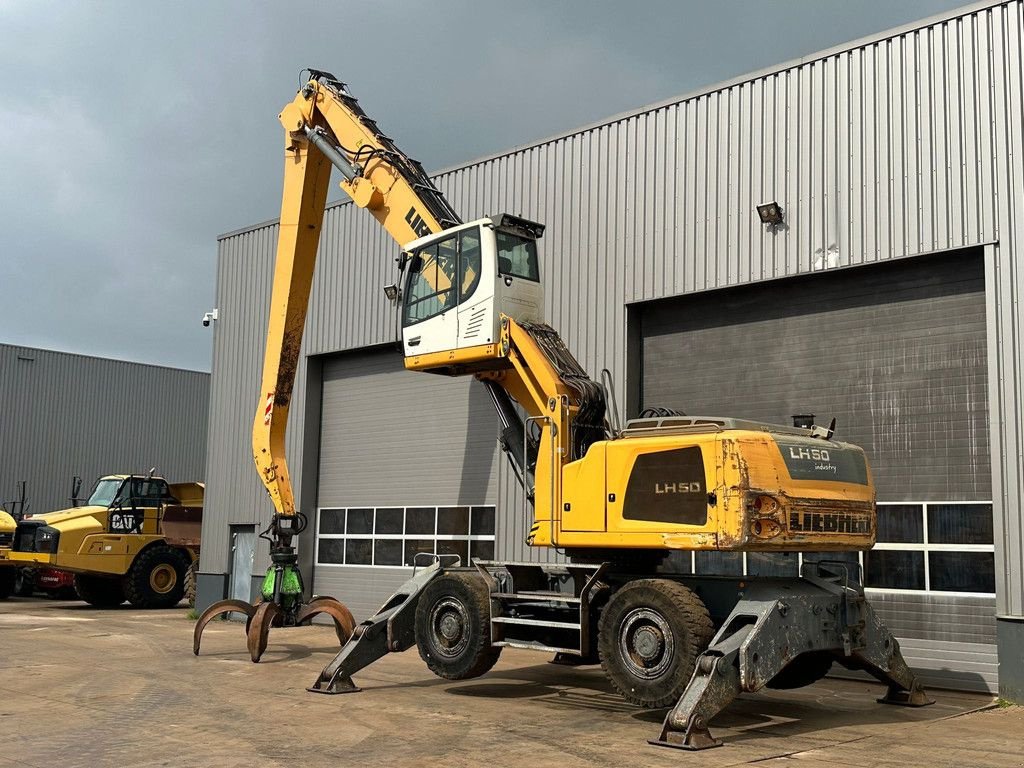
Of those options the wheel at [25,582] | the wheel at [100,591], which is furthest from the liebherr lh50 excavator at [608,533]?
the wheel at [25,582]

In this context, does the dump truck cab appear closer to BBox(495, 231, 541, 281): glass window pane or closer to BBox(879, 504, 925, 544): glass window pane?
BBox(495, 231, 541, 281): glass window pane

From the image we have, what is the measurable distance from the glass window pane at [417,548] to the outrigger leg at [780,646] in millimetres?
9082

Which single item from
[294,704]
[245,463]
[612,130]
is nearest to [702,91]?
[612,130]

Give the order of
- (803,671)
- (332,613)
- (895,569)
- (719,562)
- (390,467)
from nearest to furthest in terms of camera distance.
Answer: (803,671) < (895,569) < (719,562) < (332,613) < (390,467)

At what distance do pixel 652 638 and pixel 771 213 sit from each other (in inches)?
276

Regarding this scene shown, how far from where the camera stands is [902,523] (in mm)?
13797

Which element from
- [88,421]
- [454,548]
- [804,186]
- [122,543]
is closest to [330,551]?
[454,548]

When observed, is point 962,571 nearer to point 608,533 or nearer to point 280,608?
point 608,533

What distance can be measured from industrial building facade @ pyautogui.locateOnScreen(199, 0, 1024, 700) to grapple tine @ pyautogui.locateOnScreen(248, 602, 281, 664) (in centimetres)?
423

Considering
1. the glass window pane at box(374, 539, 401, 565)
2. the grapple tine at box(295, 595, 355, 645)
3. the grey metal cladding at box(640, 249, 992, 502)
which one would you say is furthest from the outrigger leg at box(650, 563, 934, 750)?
the glass window pane at box(374, 539, 401, 565)

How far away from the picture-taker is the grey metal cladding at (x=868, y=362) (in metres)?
13.5

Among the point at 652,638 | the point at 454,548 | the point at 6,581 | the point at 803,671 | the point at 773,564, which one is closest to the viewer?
the point at 652,638

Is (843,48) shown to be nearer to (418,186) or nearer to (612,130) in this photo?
(612,130)

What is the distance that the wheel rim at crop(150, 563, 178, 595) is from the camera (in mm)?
26688
